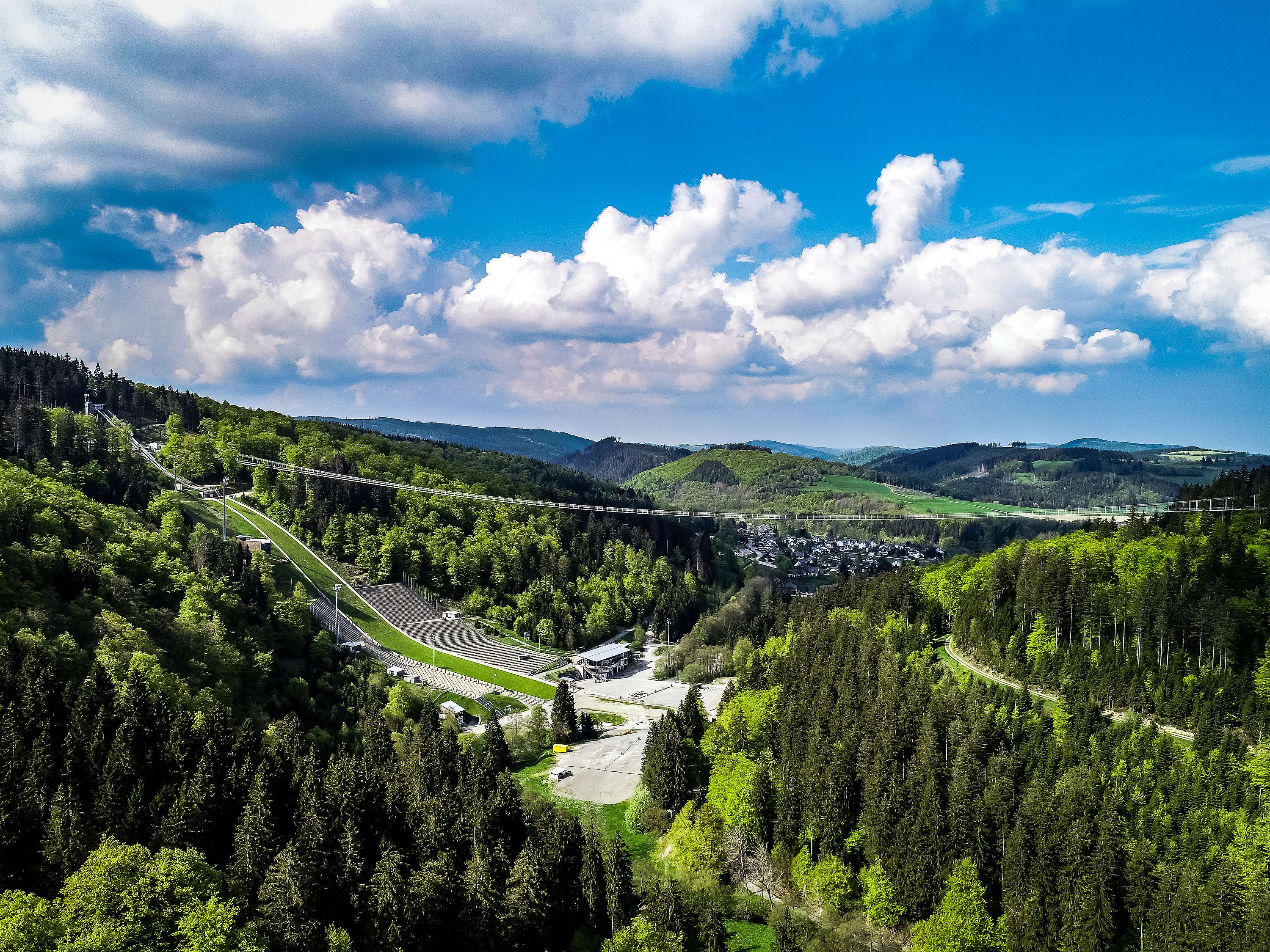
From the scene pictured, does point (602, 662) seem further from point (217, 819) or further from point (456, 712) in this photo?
point (217, 819)

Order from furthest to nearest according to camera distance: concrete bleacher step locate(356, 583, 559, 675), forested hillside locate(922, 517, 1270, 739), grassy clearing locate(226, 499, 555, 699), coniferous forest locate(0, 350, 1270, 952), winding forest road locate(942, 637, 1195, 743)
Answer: concrete bleacher step locate(356, 583, 559, 675), grassy clearing locate(226, 499, 555, 699), forested hillside locate(922, 517, 1270, 739), winding forest road locate(942, 637, 1195, 743), coniferous forest locate(0, 350, 1270, 952)

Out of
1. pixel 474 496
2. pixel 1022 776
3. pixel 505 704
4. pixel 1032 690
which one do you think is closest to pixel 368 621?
pixel 505 704

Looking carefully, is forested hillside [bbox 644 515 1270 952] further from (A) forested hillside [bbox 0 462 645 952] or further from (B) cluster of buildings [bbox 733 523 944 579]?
(B) cluster of buildings [bbox 733 523 944 579]

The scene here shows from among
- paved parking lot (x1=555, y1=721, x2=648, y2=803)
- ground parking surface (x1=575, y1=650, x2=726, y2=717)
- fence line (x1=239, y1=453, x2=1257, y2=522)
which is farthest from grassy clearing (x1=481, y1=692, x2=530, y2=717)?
fence line (x1=239, y1=453, x2=1257, y2=522)

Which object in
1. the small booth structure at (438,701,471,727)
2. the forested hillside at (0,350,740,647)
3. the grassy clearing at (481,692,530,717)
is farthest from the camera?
the forested hillside at (0,350,740,647)

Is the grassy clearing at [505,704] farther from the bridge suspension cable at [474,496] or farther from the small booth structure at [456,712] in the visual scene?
the bridge suspension cable at [474,496]
